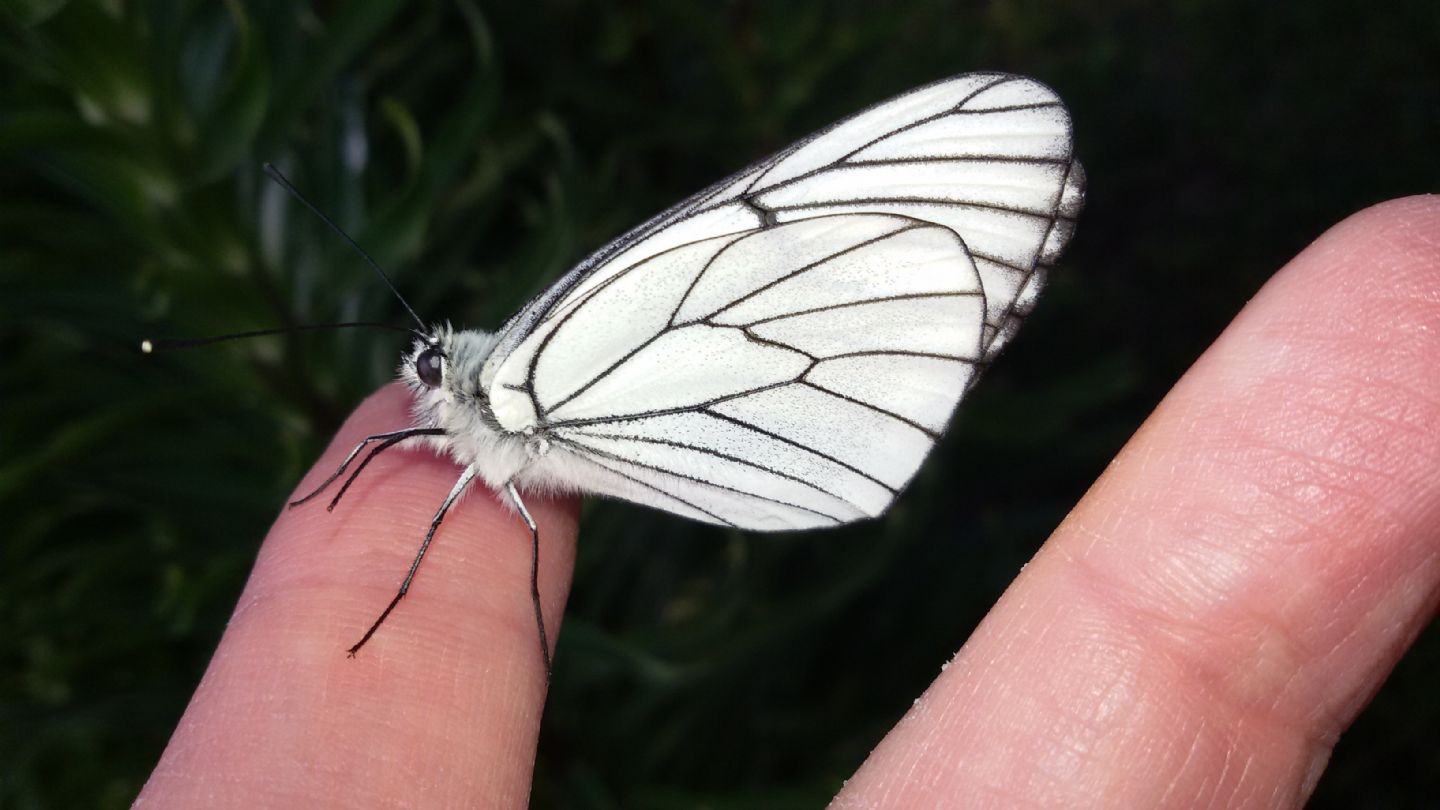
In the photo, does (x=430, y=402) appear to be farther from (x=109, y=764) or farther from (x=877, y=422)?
(x=109, y=764)

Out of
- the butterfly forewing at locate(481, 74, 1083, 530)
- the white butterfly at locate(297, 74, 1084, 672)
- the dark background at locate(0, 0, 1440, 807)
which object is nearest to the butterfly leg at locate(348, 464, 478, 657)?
the white butterfly at locate(297, 74, 1084, 672)

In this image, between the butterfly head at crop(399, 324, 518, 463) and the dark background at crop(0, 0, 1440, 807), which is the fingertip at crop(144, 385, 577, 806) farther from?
the dark background at crop(0, 0, 1440, 807)

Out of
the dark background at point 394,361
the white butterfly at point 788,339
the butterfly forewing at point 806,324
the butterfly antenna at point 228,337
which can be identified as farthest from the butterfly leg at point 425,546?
the dark background at point 394,361

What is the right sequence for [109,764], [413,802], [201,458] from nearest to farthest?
[413,802] → [201,458] → [109,764]

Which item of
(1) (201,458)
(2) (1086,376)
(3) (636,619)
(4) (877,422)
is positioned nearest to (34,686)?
(1) (201,458)

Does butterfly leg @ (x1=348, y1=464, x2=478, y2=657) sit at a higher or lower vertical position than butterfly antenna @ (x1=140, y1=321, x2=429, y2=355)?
lower

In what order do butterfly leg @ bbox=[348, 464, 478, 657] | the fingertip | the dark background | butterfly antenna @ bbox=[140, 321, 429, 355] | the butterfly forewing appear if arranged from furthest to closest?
the dark background, the butterfly forewing, butterfly leg @ bbox=[348, 464, 478, 657], butterfly antenna @ bbox=[140, 321, 429, 355], the fingertip
